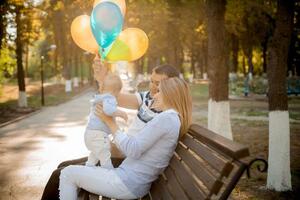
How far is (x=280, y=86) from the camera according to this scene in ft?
22.2

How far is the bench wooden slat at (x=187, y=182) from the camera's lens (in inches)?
140

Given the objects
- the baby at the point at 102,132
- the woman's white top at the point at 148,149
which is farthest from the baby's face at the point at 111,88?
the woman's white top at the point at 148,149

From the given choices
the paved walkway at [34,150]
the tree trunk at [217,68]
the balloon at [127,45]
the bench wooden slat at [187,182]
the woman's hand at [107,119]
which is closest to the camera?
the bench wooden slat at [187,182]

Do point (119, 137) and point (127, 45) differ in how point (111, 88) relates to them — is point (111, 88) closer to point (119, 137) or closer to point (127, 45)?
point (119, 137)

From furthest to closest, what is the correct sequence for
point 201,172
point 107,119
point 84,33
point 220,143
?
1. point 84,33
2. point 107,119
3. point 201,172
4. point 220,143

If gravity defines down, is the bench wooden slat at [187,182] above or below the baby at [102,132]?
below

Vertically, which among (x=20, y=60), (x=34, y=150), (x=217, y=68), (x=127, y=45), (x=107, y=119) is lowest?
(x=34, y=150)

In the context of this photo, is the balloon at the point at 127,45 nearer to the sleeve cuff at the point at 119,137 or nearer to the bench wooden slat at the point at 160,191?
the bench wooden slat at the point at 160,191

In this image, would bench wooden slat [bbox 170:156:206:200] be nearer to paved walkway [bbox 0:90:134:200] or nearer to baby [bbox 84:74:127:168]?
baby [bbox 84:74:127:168]

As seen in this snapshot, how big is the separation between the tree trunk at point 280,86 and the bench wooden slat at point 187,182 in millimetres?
2937

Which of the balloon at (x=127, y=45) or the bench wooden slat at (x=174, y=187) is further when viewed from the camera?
the balloon at (x=127, y=45)

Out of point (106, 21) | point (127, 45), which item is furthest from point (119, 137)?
point (127, 45)

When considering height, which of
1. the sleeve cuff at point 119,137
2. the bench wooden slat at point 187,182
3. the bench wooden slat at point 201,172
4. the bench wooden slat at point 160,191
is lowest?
the bench wooden slat at point 160,191

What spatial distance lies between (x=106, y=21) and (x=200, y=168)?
2851 mm
